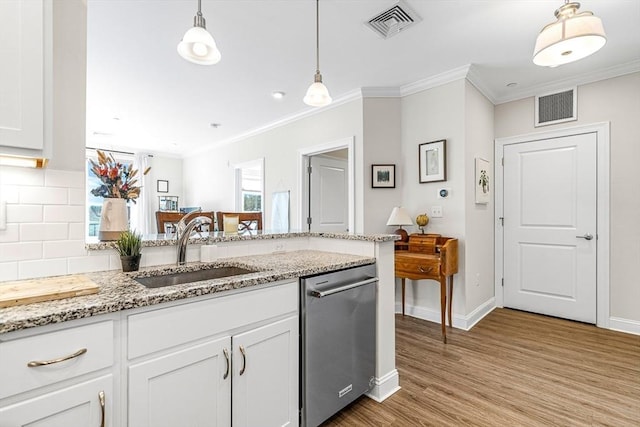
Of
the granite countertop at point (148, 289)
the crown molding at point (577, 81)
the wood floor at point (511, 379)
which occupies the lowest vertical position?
the wood floor at point (511, 379)

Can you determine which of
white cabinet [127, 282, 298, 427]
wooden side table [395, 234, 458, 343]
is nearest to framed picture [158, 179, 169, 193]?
wooden side table [395, 234, 458, 343]

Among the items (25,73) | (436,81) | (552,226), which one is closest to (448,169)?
(436,81)

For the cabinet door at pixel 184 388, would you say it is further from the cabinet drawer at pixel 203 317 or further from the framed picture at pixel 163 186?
the framed picture at pixel 163 186

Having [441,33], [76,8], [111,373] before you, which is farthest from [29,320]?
[441,33]

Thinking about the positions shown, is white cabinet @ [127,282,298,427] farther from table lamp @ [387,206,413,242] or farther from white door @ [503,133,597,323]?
white door @ [503,133,597,323]

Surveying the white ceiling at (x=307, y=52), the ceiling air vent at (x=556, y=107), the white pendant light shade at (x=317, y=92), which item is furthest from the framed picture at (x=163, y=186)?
the ceiling air vent at (x=556, y=107)

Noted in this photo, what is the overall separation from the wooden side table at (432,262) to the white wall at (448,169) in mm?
136

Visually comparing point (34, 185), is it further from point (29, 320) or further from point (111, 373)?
point (111, 373)

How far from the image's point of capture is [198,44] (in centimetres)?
153

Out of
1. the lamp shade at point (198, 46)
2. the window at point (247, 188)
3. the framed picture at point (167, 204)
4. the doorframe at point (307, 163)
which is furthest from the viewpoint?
the framed picture at point (167, 204)

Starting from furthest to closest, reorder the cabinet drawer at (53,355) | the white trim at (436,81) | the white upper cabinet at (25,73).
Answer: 1. the white trim at (436,81)
2. the white upper cabinet at (25,73)
3. the cabinet drawer at (53,355)

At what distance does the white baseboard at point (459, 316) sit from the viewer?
3100 millimetres

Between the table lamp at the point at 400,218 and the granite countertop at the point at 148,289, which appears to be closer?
the granite countertop at the point at 148,289

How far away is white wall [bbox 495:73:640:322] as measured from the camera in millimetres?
2941
